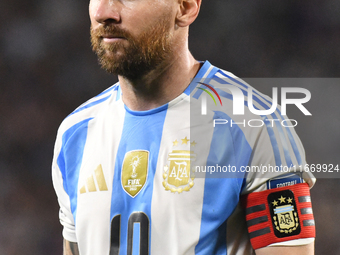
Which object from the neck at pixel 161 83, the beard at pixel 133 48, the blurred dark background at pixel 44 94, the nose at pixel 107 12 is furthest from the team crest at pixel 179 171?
the blurred dark background at pixel 44 94

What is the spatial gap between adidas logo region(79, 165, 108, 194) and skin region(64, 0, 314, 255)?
0.24 m

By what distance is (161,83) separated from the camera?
56.2 inches

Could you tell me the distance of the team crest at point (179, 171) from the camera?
1355 millimetres

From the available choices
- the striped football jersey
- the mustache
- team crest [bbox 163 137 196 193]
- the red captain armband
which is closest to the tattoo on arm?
the striped football jersey

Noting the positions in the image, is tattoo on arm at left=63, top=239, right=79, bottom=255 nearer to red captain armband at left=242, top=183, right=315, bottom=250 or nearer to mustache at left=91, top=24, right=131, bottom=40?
red captain armband at left=242, top=183, right=315, bottom=250

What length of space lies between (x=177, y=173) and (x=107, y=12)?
1.68 feet

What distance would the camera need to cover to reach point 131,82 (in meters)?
1.44

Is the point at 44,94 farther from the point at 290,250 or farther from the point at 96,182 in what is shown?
the point at 290,250

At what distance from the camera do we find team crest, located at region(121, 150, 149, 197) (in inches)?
55.2

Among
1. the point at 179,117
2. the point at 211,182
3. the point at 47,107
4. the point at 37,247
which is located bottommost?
the point at 37,247

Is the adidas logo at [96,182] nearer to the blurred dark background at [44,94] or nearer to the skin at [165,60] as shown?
the skin at [165,60]

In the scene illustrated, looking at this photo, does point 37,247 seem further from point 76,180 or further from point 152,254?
point 152,254

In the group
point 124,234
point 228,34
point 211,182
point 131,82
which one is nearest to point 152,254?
point 124,234

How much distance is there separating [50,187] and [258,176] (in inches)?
87.3
